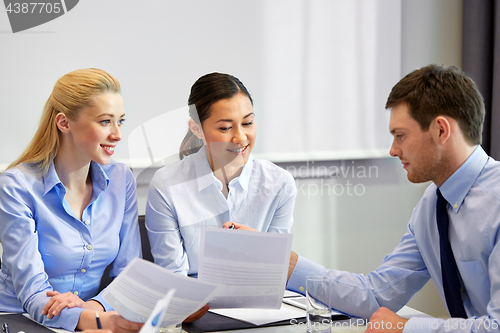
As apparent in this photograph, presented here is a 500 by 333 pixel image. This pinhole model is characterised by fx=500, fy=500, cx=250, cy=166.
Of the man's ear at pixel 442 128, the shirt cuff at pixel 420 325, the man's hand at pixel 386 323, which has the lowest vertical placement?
the man's hand at pixel 386 323

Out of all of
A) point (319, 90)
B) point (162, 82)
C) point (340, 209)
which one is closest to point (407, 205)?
point (340, 209)

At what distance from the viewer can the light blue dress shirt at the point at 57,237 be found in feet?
4.29

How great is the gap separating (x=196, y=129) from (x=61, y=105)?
1.51ft

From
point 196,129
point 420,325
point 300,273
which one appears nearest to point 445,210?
point 420,325

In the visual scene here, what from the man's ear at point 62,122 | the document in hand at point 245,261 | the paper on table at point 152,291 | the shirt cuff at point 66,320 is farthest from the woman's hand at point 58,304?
the man's ear at point 62,122

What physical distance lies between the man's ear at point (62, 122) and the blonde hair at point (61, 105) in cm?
1

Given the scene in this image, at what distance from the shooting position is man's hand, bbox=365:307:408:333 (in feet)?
3.53

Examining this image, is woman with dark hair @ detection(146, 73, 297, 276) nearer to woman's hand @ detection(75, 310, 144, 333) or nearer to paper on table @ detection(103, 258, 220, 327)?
woman's hand @ detection(75, 310, 144, 333)

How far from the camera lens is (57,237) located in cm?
140

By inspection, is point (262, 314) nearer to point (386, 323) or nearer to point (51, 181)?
point (386, 323)

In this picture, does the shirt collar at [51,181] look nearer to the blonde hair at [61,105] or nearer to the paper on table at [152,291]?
the blonde hair at [61,105]

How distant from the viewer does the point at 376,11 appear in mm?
2727

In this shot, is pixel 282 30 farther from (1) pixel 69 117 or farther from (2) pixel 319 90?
(1) pixel 69 117

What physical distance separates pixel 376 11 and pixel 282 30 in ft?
1.80
